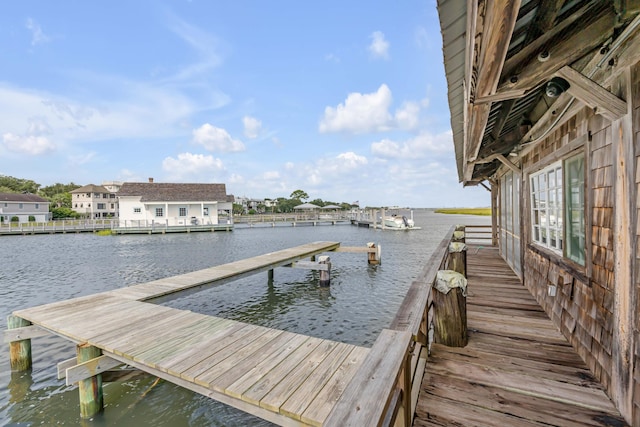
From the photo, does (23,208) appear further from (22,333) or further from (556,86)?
(556,86)

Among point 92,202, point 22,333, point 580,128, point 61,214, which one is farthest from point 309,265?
point 92,202

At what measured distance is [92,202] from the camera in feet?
184

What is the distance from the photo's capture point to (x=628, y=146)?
1847mm

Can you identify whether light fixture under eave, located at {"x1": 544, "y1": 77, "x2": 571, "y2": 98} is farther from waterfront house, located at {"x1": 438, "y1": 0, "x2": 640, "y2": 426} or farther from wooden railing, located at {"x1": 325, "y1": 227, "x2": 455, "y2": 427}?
wooden railing, located at {"x1": 325, "y1": 227, "x2": 455, "y2": 427}

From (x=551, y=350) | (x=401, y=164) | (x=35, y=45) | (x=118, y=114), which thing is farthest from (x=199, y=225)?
(x=551, y=350)

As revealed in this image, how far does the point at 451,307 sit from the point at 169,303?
8122 millimetres

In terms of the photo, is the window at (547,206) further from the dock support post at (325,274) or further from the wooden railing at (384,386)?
the dock support post at (325,274)

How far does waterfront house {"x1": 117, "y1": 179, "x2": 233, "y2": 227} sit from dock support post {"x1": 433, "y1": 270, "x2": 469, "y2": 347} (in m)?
32.4

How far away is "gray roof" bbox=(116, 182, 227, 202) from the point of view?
31922 mm

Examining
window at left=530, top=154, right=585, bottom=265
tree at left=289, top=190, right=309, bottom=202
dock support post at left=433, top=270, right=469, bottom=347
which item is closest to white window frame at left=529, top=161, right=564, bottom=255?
window at left=530, top=154, right=585, bottom=265

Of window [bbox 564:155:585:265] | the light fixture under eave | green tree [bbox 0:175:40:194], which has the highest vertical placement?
green tree [bbox 0:175:40:194]

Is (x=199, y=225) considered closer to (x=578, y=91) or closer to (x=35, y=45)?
(x=35, y=45)

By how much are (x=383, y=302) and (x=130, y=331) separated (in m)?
6.25

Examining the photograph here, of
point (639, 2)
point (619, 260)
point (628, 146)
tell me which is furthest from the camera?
point (619, 260)
